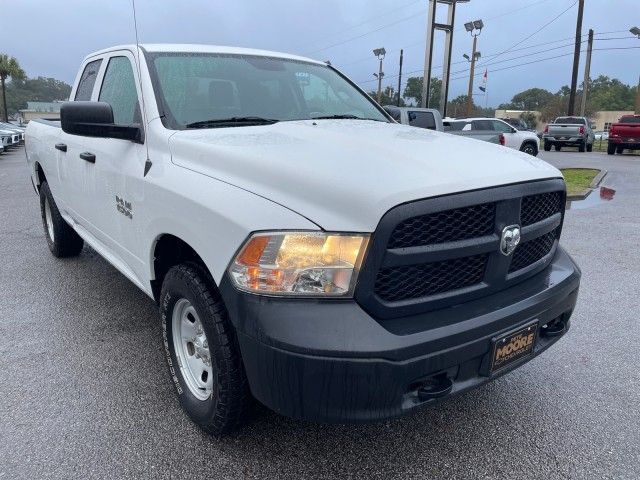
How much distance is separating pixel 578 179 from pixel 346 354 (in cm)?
1286

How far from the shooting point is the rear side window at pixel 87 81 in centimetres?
420

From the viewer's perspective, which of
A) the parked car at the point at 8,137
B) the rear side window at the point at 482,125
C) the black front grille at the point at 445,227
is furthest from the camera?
the parked car at the point at 8,137

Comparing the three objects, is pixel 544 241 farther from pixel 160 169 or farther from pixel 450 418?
pixel 160 169

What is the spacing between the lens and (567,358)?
3.46 metres

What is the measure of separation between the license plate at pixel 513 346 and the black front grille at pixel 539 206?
47cm

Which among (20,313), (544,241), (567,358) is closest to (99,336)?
(20,313)

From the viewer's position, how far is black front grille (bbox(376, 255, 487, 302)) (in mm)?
2000

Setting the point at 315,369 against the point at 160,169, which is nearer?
the point at 315,369

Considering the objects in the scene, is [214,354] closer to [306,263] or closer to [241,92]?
[306,263]

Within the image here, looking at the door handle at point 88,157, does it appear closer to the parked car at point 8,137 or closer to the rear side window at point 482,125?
the rear side window at point 482,125

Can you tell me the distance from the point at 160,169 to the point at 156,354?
1.35m

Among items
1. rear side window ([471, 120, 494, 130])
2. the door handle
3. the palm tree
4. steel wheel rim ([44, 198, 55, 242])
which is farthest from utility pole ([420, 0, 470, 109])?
the palm tree

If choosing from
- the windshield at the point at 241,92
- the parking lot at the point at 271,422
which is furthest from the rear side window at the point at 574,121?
the windshield at the point at 241,92

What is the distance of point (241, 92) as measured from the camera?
10.7 feet
